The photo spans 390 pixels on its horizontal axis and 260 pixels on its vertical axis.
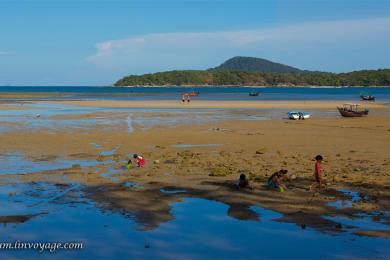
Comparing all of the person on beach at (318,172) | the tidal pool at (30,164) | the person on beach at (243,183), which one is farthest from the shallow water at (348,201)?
the tidal pool at (30,164)

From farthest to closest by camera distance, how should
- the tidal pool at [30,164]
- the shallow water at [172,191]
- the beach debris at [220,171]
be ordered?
the tidal pool at [30,164], the beach debris at [220,171], the shallow water at [172,191]

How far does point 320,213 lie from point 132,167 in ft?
33.9

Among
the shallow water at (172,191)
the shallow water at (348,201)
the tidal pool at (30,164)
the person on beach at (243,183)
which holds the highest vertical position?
the person on beach at (243,183)

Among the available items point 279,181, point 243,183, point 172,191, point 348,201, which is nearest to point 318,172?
point 279,181

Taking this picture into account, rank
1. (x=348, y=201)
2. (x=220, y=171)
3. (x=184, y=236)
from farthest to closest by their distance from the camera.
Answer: (x=220, y=171) < (x=348, y=201) < (x=184, y=236)

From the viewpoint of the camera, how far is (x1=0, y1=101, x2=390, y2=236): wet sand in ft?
53.6

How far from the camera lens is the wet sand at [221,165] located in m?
16.3

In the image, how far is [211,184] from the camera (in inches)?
773

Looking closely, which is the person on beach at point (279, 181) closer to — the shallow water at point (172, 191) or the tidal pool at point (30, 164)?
the shallow water at point (172, 191)

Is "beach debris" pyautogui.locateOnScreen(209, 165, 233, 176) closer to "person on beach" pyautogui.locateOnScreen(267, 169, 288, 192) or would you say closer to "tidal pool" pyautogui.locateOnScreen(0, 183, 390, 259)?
"person on beach" pyautogui.locateOnScreen(267, 169, 288, 192)

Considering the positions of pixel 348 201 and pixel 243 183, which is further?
pixel 243 183

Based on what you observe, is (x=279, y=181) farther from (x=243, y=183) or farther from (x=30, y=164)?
(x=30, y=164)

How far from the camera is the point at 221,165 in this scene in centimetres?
2359

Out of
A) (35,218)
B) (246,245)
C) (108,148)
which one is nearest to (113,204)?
(35,218)
